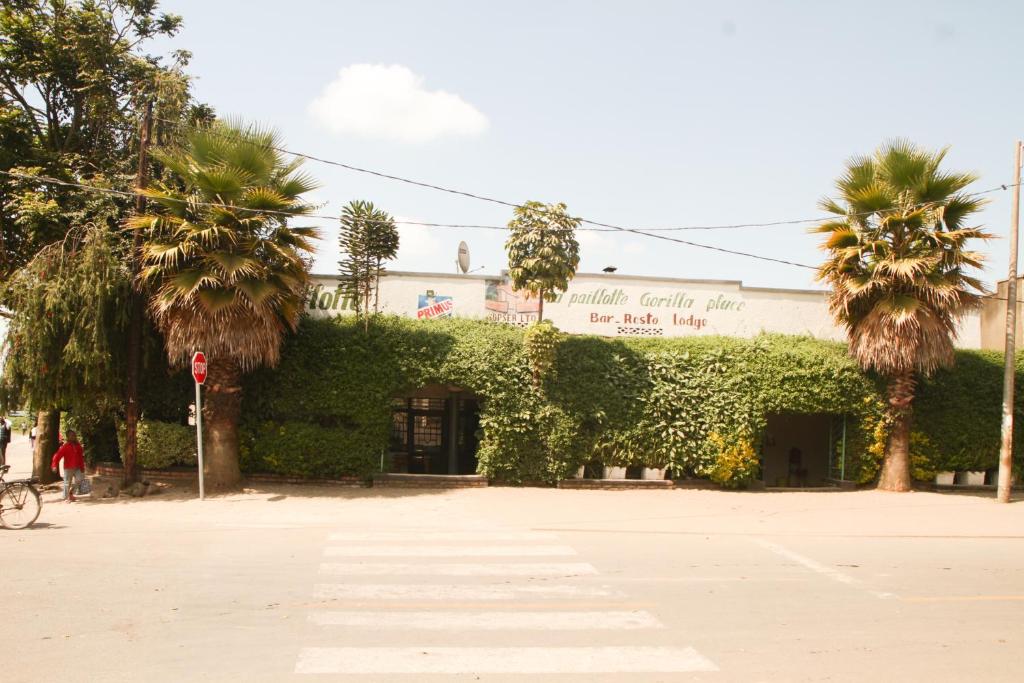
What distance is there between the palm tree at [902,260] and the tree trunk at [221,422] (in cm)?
1290

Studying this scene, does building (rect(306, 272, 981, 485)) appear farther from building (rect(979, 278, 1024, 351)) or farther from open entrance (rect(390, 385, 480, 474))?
open entrance (rect(390, 385, 480, 474))

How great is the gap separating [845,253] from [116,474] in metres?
16.2

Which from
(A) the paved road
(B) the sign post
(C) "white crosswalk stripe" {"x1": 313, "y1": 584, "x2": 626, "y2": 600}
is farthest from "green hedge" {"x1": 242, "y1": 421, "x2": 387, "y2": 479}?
(C) "white crosswalk stripe" {"x1": 313, "y1": 584, "x2": 626, "y2": 600}

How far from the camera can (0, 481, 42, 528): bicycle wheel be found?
11.7m

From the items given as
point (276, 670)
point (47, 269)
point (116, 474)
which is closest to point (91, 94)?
point (47, 269)

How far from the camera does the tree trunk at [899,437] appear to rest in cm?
1820

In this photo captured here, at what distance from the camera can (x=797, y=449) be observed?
72.5 feet

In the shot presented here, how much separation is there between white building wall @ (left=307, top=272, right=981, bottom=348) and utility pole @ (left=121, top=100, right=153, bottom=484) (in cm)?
580

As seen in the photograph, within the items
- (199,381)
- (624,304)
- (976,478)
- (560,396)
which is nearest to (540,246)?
(560,396)

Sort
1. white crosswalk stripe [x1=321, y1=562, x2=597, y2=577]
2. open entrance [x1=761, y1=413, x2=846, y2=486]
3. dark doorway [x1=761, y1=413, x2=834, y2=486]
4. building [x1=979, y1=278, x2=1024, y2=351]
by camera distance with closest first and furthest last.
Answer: white crosswalk stripe [x1=321, y1=562, x2=597, y2=577] < building [x1=979, y1=278, x2=1024, y2=351] < open entrance [x1=761, y1=413, x2=846, y2=486] < dark doorway [x1=761, y1=413, x2=834, y2=486]

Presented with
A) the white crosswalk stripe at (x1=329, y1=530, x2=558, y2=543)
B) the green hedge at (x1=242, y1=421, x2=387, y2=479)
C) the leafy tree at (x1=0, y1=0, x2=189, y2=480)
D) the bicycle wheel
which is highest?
the leafy tree at (x1=0, y1=0, x2=189, y2=480)

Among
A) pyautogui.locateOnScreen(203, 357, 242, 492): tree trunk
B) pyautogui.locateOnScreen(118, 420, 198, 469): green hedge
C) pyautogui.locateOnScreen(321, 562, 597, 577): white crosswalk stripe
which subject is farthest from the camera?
pyautogui.locateOnScreen(118, 420, 198, 469): green hedge

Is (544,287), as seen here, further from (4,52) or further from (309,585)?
(4,52)

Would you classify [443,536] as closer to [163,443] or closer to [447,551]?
[447,551]
